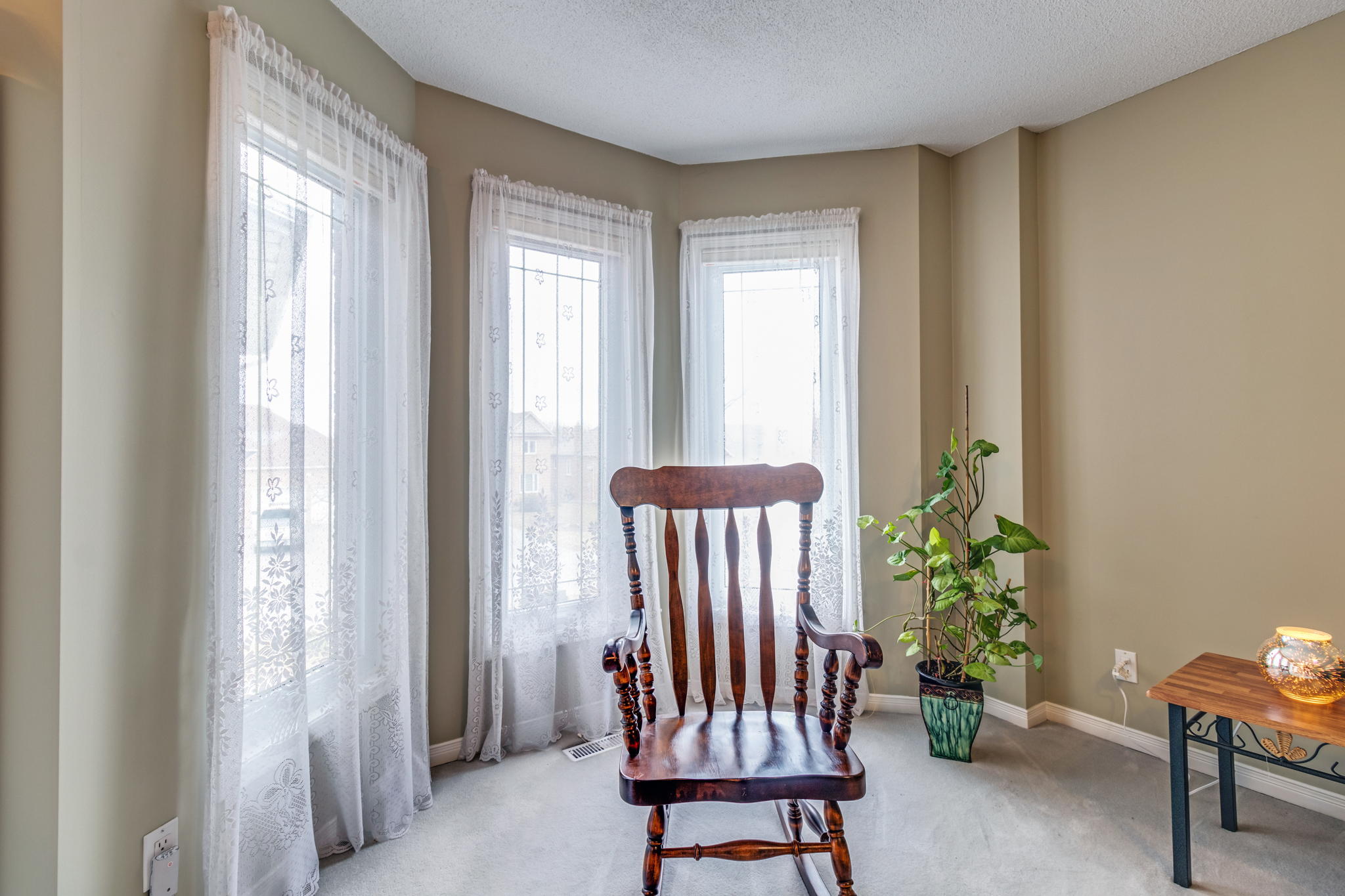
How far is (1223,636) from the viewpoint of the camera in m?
2.32

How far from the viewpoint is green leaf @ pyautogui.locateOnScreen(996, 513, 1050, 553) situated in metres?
2.39

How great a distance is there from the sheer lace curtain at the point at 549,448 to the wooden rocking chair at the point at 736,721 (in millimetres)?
709

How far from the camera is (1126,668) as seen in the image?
8.46ft

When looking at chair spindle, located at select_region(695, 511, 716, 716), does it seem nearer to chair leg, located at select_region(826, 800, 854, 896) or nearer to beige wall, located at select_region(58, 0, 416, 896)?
chair leg, located at select_region(826, 800, 854, 896)

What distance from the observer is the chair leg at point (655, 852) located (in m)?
1.51

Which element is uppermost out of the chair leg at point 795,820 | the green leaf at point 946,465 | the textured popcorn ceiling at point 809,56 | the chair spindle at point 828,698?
the textured popcorn ceiling at point 809,56

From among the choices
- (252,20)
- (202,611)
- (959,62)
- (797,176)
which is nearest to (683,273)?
(797,176)

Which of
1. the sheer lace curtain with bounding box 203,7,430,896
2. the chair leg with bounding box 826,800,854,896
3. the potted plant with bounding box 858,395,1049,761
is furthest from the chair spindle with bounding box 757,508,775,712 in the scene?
the sheer lace curtain with bounding box 203,7,430,896

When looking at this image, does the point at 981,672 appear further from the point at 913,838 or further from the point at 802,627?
the point at 802,627

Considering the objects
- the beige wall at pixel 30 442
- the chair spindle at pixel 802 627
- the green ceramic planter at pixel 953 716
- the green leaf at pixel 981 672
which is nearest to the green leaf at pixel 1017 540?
the green leaf at pixel 981 672

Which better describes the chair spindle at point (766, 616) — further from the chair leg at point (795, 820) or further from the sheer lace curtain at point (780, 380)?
the sheer lace curtain at point (780, 380)

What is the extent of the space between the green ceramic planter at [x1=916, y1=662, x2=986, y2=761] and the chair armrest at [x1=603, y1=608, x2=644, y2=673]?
135 centimetres

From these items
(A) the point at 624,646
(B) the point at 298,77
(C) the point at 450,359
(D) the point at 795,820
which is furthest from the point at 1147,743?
(B) the point at 298,77

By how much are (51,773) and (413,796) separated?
1.07 m
